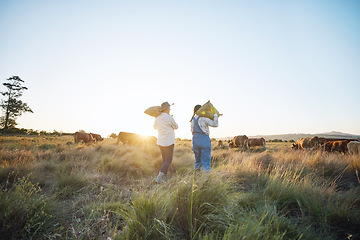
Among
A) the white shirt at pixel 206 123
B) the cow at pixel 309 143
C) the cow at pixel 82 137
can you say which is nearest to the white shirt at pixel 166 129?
the white shirt at pixel 206 123

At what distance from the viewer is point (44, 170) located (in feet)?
20.1

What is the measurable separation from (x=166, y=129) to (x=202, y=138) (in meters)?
1.19

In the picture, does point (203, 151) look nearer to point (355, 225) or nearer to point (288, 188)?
point (288, 188)

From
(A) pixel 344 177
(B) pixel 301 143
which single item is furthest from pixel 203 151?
(B) pixel 301 143

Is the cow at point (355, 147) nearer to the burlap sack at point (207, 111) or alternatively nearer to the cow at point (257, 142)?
the burlap sack at point (207, 111)

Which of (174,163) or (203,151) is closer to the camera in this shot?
(203,151)

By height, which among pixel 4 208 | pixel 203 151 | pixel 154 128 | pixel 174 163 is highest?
pixel 154 128

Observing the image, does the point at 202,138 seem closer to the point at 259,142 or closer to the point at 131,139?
the point at 131,139

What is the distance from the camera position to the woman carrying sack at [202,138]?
514 centimetres

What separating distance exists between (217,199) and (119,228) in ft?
4.86

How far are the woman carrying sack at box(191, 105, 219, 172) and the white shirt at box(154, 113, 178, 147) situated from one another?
0.71m

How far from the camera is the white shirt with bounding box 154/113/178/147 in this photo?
5543 mm

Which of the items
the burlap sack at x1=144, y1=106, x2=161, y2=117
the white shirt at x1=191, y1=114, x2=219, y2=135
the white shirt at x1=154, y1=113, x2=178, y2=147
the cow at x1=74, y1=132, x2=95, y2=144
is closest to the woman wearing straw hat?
the white shirt at x1=154, y1=113, x2=178, y2=147

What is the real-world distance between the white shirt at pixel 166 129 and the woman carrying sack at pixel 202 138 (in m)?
0.71
